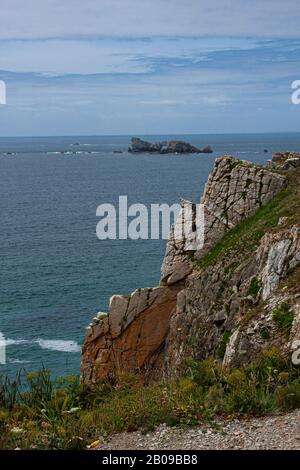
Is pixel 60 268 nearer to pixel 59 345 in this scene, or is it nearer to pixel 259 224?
pixel 59 345

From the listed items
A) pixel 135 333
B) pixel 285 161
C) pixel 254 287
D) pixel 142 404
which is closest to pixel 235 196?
pixel 285 161

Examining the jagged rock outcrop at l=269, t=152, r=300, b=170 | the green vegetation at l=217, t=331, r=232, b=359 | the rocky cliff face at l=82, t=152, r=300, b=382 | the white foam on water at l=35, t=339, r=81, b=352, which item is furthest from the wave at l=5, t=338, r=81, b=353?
the green vegetation at l=217, t=331, r=232, b=359

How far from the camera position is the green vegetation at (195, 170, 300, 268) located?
26.2 m

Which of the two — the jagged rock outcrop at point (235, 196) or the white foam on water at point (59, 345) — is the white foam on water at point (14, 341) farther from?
the jagged rock outcrop at point (235, 196)

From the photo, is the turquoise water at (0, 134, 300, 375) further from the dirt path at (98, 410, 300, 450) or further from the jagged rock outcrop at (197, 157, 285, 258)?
the dirt path at (98, 410, 300, 450)

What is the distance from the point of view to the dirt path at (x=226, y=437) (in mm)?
11898

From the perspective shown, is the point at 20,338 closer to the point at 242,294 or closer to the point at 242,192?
the point at 242,192

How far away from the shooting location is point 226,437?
12.4 m

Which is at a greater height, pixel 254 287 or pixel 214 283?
pixel 254 287

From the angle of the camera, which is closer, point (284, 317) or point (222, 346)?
point (284, 317)

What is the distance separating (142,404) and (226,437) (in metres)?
2.15

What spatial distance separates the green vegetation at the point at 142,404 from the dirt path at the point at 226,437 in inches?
12.6

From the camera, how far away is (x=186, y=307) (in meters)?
28.2

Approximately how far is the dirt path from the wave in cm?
2713
